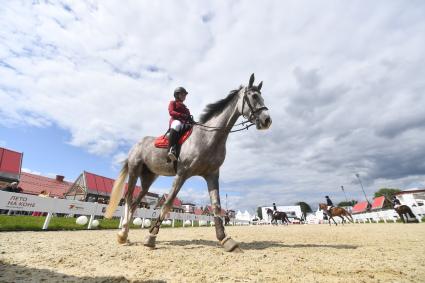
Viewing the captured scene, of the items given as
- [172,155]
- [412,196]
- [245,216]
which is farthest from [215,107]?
[245,216]

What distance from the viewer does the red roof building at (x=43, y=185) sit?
3378cm

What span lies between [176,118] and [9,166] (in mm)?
34665

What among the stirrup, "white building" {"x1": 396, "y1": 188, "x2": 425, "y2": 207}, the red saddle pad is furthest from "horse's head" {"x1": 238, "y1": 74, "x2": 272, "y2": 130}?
"white building" {"x1": 396, "y1": 188, "x2": 425, "y2": 207}

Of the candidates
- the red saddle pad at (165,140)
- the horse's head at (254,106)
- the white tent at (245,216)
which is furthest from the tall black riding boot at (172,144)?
the white tent at (245,216)

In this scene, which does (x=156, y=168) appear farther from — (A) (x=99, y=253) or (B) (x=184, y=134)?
(A) (x=99, y=253)

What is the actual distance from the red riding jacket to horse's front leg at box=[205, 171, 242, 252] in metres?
1.63

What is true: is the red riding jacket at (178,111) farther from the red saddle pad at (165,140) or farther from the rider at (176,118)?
the red saddle pad at (165,140)

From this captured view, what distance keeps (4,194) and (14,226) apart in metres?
1.53

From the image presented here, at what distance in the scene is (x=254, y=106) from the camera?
5203 millimetres

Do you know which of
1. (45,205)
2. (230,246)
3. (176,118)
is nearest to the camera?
(230,246)

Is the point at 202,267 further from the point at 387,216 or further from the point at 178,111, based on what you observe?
the point at 387,216

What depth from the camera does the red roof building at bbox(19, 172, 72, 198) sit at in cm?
3378

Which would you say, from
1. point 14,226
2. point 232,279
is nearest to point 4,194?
point 14,226

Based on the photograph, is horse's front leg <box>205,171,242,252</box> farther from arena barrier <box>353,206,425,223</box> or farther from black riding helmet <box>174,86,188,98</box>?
arena barrier <box>353,206,425,223</box>
